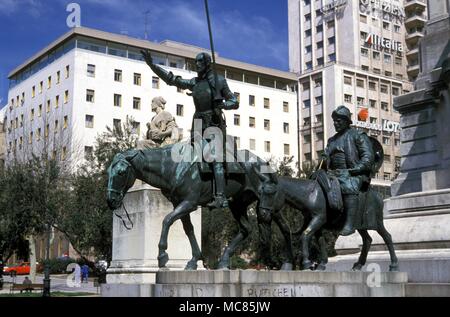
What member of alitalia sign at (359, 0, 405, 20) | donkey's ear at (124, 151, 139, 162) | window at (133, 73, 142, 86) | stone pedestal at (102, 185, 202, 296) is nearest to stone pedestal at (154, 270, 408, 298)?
donkey's ear at (124, 151, 139, 162)

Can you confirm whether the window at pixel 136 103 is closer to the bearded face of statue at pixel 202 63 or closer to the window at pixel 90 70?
the window at pixel 90 70

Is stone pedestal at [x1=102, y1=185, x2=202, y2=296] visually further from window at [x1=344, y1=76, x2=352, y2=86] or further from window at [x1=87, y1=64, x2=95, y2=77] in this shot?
window at [x1=344, y1=76, x2=352, y2=86]

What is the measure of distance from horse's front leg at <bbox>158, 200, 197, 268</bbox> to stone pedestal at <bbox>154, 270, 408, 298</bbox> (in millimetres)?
368

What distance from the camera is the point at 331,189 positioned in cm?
1173

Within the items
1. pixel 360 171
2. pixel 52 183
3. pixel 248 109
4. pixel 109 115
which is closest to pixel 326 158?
pixel 360 171

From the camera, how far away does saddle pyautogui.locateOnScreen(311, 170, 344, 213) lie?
1166 cm

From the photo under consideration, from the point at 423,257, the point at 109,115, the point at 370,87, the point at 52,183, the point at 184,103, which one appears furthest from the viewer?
the point at 370,87

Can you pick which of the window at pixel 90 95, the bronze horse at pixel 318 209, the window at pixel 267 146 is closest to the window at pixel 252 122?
the window at pixel 267 146

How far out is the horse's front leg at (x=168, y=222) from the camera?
10.9m

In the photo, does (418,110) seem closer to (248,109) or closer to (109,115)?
(109,115)

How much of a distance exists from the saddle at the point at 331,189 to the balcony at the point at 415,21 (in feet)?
314

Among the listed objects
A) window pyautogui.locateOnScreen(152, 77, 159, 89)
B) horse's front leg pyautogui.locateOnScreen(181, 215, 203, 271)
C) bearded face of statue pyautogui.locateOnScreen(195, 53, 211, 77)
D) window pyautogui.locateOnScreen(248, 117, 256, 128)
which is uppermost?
window pyautogui.locateOnScreen(152, 77, 159, 89)

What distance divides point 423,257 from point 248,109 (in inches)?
3012
